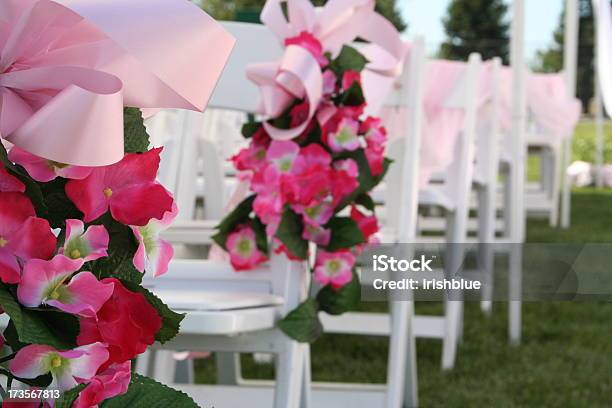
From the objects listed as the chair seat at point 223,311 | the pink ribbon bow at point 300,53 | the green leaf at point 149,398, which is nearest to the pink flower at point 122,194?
the green leaf at point 149,398

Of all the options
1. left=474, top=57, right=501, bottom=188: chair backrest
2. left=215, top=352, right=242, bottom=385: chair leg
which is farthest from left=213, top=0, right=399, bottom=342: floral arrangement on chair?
left=474, top=57, right=501, bottom=188: chair backrest

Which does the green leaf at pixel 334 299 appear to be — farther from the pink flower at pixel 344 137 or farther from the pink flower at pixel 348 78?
the pink flower at pixel 348 78

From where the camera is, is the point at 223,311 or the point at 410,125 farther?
the point at 410,125

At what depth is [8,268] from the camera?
521mm

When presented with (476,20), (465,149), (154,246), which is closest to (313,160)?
(154,246)

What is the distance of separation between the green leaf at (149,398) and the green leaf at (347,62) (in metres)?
1.33

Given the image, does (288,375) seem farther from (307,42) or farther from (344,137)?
(307,42)

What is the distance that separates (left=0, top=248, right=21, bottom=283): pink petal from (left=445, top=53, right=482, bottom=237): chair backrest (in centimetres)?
316

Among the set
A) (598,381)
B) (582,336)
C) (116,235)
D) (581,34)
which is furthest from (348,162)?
(581,34)

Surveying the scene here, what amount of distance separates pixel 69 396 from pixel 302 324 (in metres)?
1.19

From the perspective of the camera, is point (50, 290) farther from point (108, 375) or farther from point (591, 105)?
point (591, 105)

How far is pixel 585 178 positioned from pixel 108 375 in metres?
12.5

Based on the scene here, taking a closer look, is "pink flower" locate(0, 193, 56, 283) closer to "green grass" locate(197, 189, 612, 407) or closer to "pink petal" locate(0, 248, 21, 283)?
"pink petal" locate(0, 248, 21, 283)

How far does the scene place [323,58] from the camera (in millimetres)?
1879
